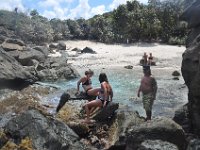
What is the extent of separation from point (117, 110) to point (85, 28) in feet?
154

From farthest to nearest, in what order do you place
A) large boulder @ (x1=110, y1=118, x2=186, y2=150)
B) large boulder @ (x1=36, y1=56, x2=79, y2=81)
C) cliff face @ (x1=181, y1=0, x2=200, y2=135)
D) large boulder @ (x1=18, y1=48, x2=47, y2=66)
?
large boulder @ (x1=18, y1=48, x2=47, y2=66), large boulder @ (x1=36, y1=56, x2=79, y2=81), cliff face @ (x1=181, y1=0, x2=200, y2=135), large boulder @ (x1=110, y1=118, x2=186, y2=150)

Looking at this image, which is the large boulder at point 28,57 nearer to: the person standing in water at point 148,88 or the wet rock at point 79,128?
the person standing in water at point 148,88

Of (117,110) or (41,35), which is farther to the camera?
(41,35)

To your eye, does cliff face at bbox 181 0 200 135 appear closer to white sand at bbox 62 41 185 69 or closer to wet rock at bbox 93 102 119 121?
wet rock at bbox 93 102 119 121

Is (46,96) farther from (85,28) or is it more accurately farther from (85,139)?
(85,28)

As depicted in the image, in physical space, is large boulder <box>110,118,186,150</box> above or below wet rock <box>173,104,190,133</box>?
above

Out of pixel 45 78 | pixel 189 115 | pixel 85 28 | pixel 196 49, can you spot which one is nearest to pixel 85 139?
pixel 189 115

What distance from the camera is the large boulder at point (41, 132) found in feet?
36.8

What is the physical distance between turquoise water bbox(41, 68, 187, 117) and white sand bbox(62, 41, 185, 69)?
307 cm

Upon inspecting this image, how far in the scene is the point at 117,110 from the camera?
15.1m

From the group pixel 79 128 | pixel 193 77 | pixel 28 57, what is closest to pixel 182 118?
pixel 193 77

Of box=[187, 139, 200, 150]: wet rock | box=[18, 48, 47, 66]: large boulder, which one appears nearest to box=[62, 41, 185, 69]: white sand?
box=[18, 48, 47, 66]: large boulder

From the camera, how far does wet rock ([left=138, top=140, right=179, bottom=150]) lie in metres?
9.56

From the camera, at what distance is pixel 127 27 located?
2095 inches
